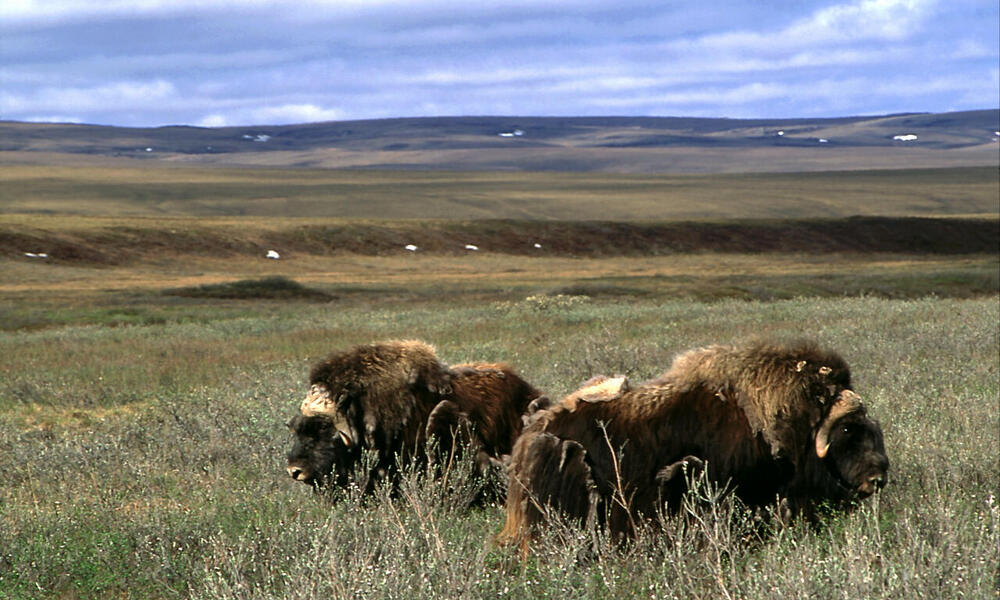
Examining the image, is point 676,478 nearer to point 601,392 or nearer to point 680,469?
Result: point 680,469

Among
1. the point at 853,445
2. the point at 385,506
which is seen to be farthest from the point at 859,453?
the point at 385,506

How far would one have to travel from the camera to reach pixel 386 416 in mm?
5828

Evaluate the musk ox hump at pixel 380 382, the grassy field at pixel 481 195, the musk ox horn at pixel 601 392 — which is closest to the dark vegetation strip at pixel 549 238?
the grassy field at pixel 481 195

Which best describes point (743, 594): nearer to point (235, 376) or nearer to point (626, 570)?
point (626, 570)

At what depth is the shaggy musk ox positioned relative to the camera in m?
5.75

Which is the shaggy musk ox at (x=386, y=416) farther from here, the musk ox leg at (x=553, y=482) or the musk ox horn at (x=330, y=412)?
the musk ox leg at (x=553, y=482)

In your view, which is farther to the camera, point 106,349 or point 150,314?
point 150,314

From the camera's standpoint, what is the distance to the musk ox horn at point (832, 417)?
15.0 ft

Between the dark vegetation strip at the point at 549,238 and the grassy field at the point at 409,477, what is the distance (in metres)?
1.35

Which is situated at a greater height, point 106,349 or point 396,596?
point 396,596

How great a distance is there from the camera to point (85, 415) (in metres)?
11.3

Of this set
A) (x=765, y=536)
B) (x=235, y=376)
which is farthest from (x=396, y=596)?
(x=235, y=376)

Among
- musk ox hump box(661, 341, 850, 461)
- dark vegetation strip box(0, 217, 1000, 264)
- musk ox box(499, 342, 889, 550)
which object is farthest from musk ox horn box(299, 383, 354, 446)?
dark vegetation strip box(0, 217, 1000, 264)

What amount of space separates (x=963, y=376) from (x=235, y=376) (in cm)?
836
